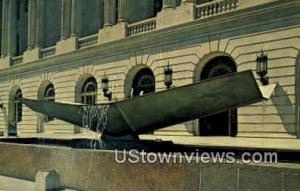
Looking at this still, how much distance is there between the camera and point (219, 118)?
19.9m

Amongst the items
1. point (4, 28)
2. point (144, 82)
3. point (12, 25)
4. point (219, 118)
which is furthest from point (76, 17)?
point (219, 118)

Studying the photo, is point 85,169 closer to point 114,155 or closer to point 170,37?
point 114,155

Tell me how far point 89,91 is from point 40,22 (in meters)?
10.5

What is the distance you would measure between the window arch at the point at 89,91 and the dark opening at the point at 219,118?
10.2m

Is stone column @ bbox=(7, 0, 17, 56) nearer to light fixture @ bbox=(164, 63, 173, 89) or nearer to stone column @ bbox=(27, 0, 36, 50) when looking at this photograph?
stone column @ bbox=(27, 0, 36, 50)

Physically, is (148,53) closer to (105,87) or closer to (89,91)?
(105,87)

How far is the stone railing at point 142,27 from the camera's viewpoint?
74.9 feet

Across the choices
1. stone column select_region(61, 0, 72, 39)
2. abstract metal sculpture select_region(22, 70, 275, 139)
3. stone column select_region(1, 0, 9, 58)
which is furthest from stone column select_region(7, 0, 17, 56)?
abstract metal sculpture select_region(22, 70, 275, 139)

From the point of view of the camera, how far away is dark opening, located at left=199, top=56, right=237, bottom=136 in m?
19.1

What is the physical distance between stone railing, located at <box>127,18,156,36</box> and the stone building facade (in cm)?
6

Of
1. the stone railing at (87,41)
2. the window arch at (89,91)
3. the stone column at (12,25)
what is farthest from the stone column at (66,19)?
the stone column at (12,25)

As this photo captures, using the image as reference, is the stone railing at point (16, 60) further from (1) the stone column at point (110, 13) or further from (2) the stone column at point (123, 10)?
(2) the stone column at point (123, 10)

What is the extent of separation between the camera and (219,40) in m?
18.9

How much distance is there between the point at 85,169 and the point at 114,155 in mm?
1364
